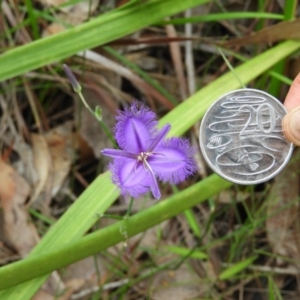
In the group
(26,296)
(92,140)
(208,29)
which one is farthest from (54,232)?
(208,29)

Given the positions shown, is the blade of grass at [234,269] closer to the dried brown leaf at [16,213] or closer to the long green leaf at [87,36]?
the dried brown leaf at [16,213]

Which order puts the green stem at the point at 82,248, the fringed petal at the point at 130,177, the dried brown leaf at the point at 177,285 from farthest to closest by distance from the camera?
the dried brown leaf at the point at 177,285 → the green stem at the point at 82,248 → the fringed petal at the point at 130,177

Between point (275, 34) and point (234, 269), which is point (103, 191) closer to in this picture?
point (234, 269)

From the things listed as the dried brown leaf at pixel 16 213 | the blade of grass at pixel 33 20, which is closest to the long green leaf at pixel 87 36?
the blade of grass at pixel 33 20

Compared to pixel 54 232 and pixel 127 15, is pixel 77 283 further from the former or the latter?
pixel 127 15

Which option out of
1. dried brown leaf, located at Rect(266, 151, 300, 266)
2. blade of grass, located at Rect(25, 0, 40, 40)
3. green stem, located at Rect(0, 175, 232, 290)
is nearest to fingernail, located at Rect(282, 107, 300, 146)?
green stem, located at Rect(0, 175, 232, 290)

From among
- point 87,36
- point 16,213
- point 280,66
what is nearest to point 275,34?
point 280,66

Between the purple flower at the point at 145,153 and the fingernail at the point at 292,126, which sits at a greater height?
the purple flower at the point at 145,153
